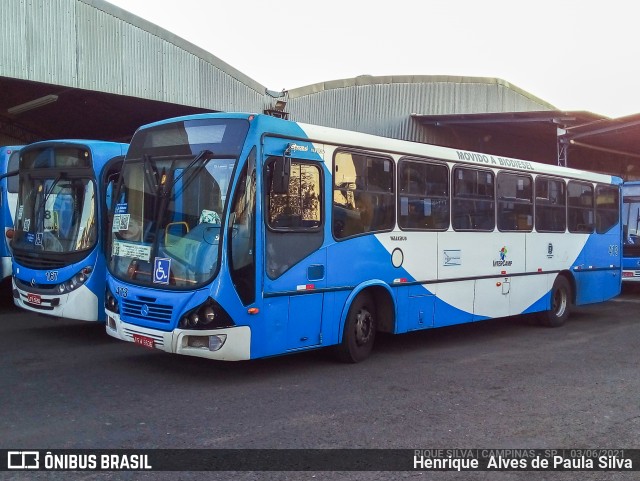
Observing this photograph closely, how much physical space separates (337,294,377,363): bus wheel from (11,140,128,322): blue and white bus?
3.76 metres

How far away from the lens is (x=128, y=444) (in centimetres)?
511

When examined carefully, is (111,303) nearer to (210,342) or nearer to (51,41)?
(210,342)

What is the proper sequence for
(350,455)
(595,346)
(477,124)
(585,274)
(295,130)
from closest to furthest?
(350,455), (295,130), (595,346), (585,274), (477,124)

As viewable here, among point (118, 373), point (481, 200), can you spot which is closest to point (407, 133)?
point (481, 200)

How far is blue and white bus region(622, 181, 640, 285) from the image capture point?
17594 millimetres

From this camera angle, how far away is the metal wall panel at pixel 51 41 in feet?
50.6

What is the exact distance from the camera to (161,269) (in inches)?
279

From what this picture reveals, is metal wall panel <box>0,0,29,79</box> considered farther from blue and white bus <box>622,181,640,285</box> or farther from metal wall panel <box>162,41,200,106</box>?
blue and white bus <box>622,181,640,285</box>

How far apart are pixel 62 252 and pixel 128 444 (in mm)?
5293

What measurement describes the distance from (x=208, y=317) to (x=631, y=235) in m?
14.9

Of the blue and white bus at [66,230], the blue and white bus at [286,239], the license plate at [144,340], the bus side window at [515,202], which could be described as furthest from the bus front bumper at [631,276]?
the license plate at [144,340]

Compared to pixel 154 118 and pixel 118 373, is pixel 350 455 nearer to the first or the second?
pixel 118 373

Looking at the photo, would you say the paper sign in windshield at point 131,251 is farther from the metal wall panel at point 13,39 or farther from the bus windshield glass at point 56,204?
the metal wall panel at point 13,39

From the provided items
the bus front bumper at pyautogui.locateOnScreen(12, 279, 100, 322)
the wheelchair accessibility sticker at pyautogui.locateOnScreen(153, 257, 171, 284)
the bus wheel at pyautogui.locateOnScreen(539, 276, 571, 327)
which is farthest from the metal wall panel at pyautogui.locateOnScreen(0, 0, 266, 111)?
the bus wheel at pyautogui.locateOnScreen(539, 276, 571, 327)
